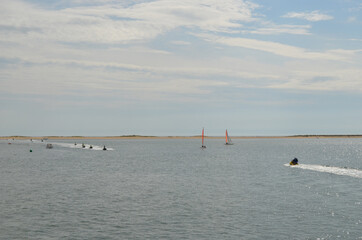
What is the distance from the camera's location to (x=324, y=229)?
31.0 meters

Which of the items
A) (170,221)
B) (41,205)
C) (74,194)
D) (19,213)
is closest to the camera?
(170,221)

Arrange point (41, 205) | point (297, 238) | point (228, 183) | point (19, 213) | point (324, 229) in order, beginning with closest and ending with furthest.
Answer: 1. point (297, 238)
2. point (324, 229)
3. point (19, 213)
4. point (41, 205)
5. point (228, 183)

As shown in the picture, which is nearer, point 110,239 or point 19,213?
point 110,239

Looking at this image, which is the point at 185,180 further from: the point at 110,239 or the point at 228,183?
the point at 110,239

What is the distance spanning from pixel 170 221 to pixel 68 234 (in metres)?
8.81

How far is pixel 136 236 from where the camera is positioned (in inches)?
1152

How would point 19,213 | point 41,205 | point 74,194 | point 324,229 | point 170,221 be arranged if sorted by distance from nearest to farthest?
1. point 324,229
2. point 170,221
3. point 19,213
4. point 41,205
5. point 74,194

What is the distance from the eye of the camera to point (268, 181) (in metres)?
64.6

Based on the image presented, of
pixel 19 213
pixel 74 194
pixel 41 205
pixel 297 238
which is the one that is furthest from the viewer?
pixel 74 194

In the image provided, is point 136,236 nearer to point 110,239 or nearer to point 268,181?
point 110,239

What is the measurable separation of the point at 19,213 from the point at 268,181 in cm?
4096

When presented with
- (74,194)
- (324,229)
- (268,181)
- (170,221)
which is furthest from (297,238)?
(268,181)

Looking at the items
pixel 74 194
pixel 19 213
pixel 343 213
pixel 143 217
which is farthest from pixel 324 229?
pixel 74 194

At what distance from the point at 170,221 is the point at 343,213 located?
668 inches
